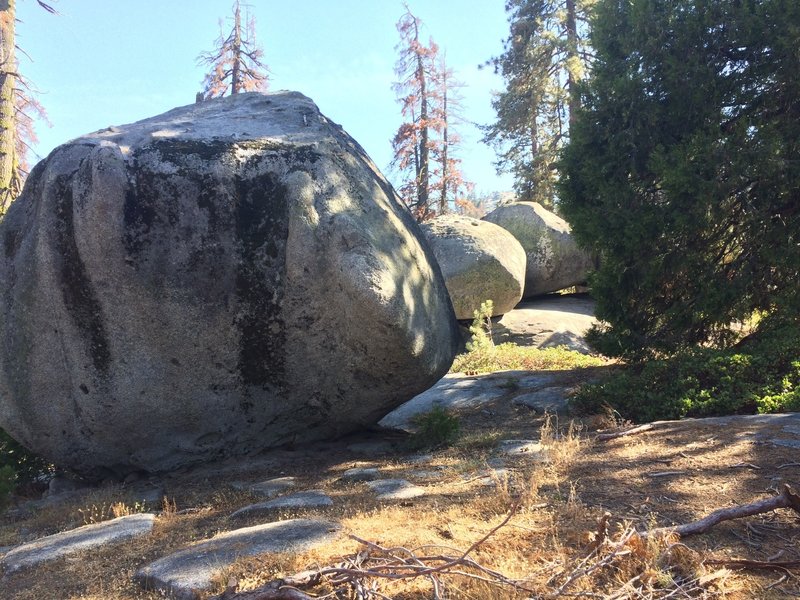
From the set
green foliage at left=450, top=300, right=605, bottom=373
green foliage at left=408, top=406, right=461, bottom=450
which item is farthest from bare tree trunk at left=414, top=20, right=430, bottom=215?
green foliage at left=408, top=406, right=461, bottom=450

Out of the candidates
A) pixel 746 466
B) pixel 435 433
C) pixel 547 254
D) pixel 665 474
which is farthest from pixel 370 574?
pixel 547 254

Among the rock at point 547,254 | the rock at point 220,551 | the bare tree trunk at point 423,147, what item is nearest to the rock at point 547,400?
the rock at point 220,551

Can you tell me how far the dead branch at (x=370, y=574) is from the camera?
274 centimetres

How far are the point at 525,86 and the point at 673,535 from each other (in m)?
22.4

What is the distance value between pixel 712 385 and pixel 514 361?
16.3 feet

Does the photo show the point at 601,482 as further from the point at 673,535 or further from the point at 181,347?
the point at 181,347

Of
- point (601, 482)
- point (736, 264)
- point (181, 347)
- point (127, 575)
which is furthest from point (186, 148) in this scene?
point (736, 264)

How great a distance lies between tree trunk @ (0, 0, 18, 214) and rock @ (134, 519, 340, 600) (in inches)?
417

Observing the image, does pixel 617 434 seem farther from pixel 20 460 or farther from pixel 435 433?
pixel 20 460

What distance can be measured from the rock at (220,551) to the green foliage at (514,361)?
25.3 feet

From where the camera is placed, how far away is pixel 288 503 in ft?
15.6

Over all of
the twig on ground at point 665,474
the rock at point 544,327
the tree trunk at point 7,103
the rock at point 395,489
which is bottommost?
the rock at point 395,489

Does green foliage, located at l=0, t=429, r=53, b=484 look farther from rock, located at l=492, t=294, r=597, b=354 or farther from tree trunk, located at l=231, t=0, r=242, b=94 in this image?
tree trunk, located at l=231, t=0, r=242, b=94

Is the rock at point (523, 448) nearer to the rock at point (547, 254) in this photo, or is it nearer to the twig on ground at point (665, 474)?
the twig on ground at point (665, 474)
